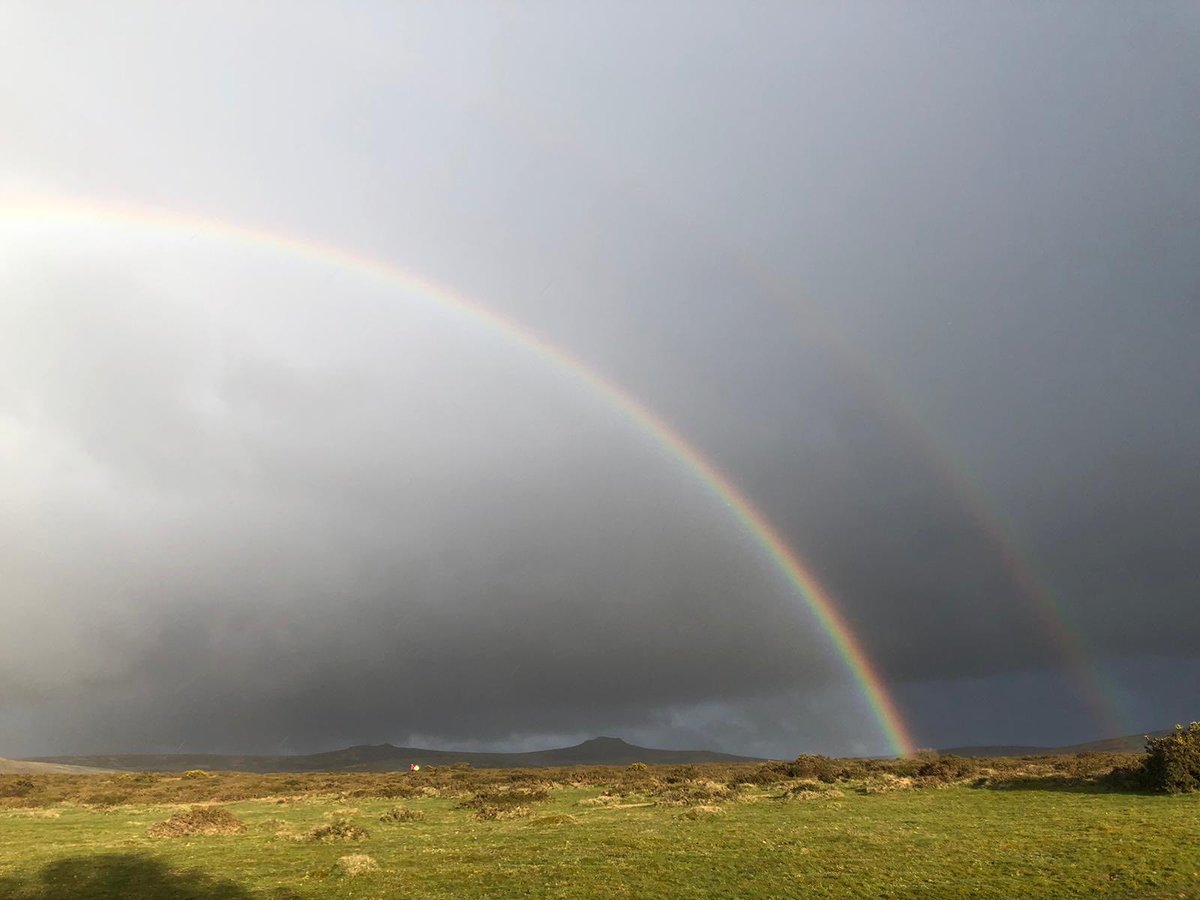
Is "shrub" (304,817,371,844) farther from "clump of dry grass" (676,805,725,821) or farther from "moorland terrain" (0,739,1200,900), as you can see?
"clump of dry grass" (676,805,725,821)

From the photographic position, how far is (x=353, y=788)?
70.8 metres

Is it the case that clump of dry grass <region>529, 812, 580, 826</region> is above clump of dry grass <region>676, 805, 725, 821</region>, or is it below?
below

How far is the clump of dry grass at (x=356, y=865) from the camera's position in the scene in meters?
27.9

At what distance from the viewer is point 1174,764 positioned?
4066cm

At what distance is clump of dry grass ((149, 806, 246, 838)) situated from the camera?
39.7m

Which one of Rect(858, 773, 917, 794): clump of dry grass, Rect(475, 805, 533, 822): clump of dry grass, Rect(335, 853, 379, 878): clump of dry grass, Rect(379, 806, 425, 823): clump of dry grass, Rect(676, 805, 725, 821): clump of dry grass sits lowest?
Rect(335, 853, 379, 878): clump of dry grass

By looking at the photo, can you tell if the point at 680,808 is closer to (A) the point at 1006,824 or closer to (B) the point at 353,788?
(A) the point at 1006,824

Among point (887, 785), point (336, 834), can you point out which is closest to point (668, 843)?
point (336, 834)

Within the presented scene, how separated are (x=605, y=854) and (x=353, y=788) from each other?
49.7 metres

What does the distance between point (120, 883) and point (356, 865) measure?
862 cm

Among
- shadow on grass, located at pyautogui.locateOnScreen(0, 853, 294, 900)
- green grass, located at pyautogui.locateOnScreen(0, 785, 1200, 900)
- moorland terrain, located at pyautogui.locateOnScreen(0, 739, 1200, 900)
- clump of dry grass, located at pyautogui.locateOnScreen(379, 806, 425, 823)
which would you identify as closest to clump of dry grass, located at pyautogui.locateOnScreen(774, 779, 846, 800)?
moorland terrain, located at pyautogui.locateOnScreen(0, 739, 1200, 900)

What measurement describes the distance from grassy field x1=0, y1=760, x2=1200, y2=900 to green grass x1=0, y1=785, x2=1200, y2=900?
0.43 ft

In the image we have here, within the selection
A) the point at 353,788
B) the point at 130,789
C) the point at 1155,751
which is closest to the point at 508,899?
the point at 1155,751

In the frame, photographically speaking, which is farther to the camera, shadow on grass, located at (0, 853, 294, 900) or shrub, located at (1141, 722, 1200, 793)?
shrub, located at (1141, 722, 1200, 793)
